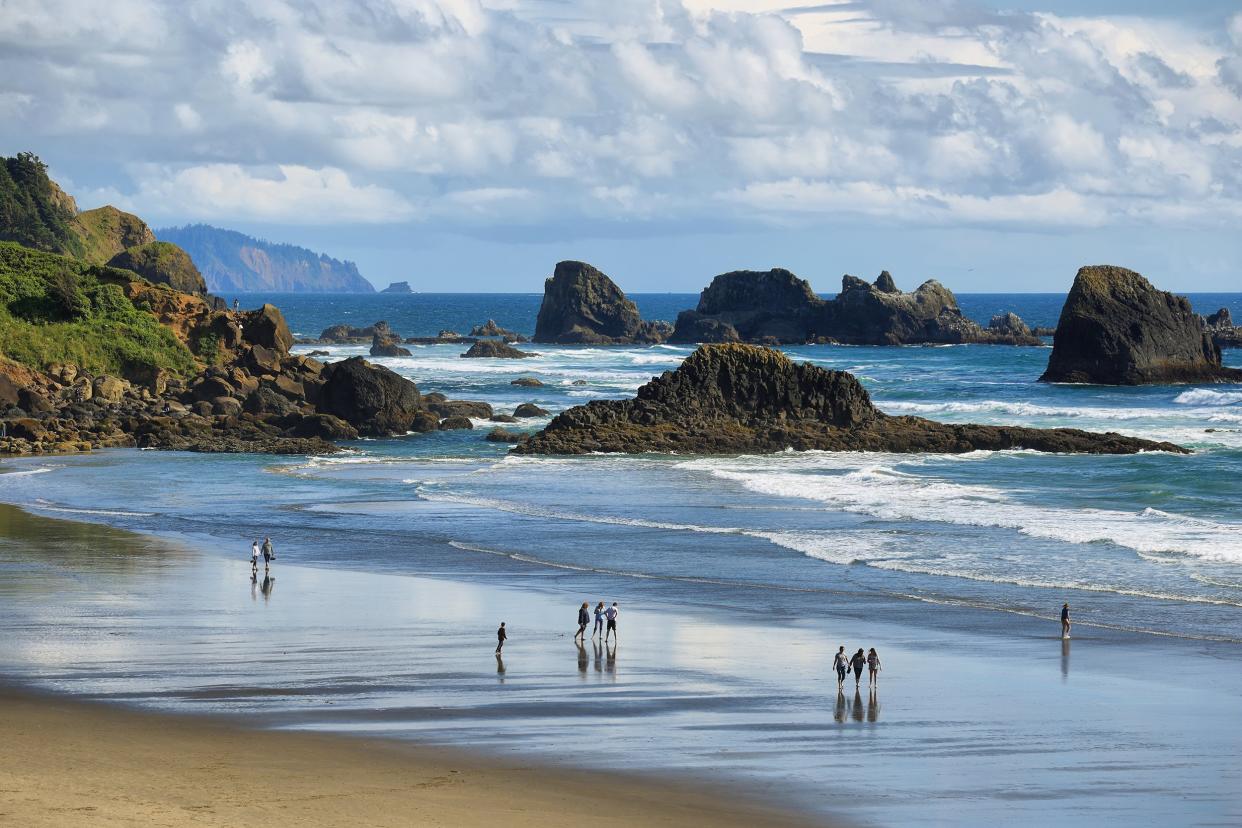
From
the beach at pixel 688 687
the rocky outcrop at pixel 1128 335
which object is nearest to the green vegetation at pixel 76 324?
the beach at pixel 688 687

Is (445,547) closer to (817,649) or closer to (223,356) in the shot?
(817,649)

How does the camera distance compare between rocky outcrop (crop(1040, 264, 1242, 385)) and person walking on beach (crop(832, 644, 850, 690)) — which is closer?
person walking on beach (crop(832, 644, 850, 690))

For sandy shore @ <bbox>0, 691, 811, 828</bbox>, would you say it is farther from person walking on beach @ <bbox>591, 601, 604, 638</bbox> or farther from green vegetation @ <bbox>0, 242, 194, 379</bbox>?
green vegetation @ <bbox>0, 242, 194, 379</bbox>

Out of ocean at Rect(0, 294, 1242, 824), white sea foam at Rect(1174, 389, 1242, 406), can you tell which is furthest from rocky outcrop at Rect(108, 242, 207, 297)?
white sea foam at Rect(1174, 389, 1242, 406)

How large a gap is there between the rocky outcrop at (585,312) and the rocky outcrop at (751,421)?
301 ft

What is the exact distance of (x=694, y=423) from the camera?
6047 centimetres

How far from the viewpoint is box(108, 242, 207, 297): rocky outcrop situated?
386 feet

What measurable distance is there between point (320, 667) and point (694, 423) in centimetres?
3718

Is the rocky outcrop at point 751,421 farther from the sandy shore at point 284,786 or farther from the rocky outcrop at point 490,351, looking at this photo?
the rocky outcrop at point 490,351

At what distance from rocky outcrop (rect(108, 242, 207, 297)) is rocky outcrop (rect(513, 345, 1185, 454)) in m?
66.9

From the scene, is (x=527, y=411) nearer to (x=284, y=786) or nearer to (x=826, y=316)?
(x=284, y=786)

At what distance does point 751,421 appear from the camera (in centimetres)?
6056

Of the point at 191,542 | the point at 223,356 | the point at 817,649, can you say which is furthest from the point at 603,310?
the point at 817,649

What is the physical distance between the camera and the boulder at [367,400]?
6675 centimetres
